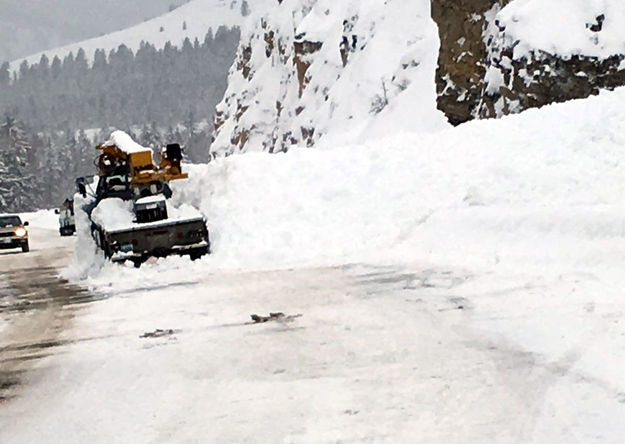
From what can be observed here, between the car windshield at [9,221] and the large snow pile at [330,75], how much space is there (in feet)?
81.0

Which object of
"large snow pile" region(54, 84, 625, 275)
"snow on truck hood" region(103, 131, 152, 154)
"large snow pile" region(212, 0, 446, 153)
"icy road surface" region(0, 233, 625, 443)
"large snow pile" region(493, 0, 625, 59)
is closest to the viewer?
"icy road surface" region(0, 233, 625, 443)

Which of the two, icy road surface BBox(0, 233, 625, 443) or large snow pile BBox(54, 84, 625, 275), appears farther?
large snow pile BBox(54, 84, 625, 275)

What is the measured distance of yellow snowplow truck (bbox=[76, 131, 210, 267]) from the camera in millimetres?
17250

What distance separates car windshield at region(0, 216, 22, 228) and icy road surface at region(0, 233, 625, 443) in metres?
22.1

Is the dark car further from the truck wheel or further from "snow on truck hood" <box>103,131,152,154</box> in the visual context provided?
the truck wheel

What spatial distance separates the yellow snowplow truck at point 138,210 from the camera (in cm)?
1725

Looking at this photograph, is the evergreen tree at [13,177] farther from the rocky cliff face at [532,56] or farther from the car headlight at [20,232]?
the rocky cliff face at [532,56]

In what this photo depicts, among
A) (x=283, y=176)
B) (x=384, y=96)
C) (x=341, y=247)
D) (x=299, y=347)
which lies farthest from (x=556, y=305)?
(x=384, y=96)

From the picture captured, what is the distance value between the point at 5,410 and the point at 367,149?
15.1 m

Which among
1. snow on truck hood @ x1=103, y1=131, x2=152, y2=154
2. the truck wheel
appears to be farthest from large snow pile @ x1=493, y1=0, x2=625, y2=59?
the truck wheel

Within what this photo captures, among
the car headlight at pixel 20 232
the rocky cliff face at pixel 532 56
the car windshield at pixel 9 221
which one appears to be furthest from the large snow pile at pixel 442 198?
the car windshield at pixel 9 221

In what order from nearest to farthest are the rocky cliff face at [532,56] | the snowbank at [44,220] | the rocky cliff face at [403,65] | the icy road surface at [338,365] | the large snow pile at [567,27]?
1. the icy road surface at [338,365]
2. the large snow pile at [567,27]
3. the rocky cliff face at [532,56]
4. the rocky cliff face at [403,65]
5. the snowbank at [44,220]

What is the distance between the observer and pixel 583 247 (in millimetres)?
12578

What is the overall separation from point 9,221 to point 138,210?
17.8 metres
